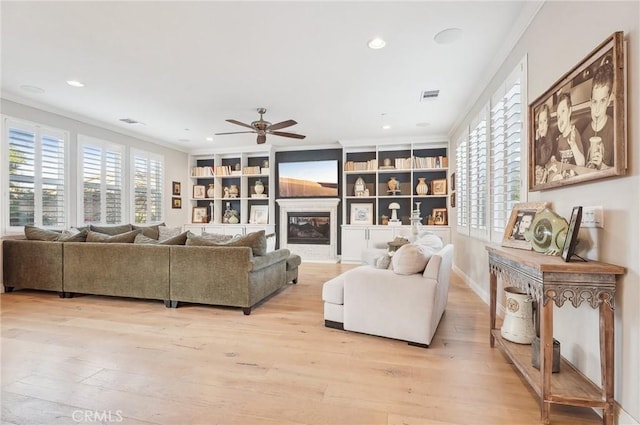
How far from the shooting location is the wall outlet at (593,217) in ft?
5.59

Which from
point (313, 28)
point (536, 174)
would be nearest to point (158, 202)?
point (313, 28)

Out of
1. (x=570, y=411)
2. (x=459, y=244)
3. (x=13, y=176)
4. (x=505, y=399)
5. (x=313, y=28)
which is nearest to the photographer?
(x=570, y=411)

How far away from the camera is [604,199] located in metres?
1.69

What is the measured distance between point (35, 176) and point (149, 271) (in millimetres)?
2559

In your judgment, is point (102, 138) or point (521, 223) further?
point (102, 138)

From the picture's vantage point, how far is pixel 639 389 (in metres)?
1.42

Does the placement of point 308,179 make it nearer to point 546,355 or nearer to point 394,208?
point 394,208

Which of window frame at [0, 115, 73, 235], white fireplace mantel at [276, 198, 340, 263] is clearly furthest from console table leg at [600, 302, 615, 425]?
window frame at [0, 115, 73, 235]

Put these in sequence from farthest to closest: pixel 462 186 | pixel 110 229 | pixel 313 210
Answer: pixel 313 210
pixel 110 229
pixel 462 186

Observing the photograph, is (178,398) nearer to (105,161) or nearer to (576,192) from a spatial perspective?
(576,192)

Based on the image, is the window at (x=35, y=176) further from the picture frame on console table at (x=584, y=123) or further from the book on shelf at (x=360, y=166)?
the picture frame on console table at (x=584, y=123)

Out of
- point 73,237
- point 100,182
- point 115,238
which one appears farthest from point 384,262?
point 100,182

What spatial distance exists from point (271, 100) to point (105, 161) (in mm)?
3595

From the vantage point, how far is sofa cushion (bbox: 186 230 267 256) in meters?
3.57
